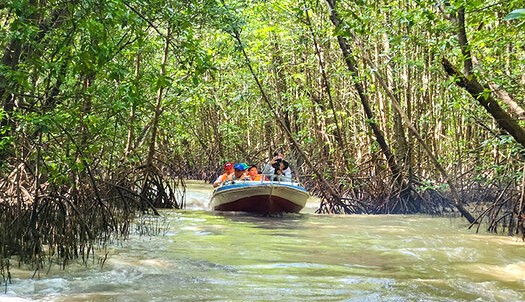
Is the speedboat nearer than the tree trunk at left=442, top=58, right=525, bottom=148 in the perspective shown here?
No

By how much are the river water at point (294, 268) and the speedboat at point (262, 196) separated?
1765 mm

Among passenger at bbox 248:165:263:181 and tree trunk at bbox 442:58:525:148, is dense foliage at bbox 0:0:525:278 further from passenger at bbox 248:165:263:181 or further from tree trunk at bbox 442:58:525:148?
passenger at bbox 248:165:263:181

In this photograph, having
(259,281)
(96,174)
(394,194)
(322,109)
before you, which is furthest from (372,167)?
(259,281)

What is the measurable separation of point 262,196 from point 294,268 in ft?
18.1

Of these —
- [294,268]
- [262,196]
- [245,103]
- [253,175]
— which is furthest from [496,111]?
[245,103]

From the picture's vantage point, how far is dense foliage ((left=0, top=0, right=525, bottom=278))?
5422 millimetres

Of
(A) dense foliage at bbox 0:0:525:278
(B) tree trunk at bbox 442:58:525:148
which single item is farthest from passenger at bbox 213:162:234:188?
(B) tree trunk at bbox 442:58:525:148

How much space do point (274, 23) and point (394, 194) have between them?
4.99 metres

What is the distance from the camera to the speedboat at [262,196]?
11.3m

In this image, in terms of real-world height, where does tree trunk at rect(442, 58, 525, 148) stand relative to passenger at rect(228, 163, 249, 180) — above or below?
above

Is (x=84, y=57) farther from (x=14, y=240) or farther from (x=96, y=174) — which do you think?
(x=96, y=174)

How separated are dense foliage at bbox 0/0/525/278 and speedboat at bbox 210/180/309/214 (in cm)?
97

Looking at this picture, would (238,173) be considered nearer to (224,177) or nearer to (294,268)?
(224,177)

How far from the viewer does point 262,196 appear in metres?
11.4
